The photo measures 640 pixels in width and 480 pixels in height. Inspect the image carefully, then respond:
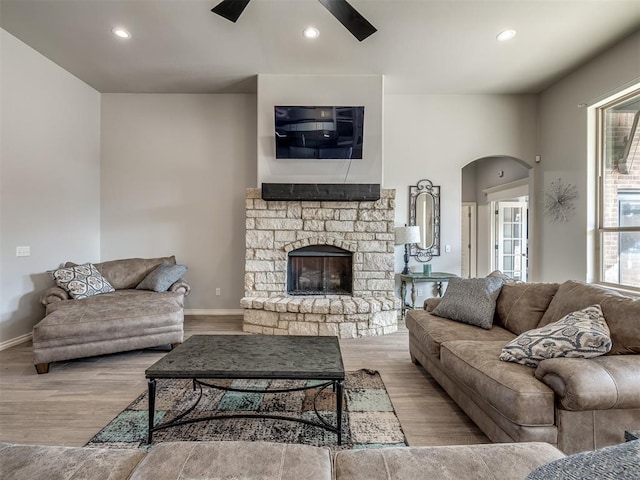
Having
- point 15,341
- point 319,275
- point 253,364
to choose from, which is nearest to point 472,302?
point 253,364

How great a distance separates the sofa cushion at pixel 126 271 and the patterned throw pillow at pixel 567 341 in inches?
161

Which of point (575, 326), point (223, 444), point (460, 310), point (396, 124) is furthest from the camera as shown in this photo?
point (396, 124)

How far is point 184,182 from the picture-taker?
4699 millimetres

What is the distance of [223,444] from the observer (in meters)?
0.98

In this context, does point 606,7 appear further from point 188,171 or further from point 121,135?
point 121,135

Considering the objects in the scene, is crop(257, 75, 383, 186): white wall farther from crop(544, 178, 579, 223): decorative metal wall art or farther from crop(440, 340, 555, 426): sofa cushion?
crop(440, 340, 555, 426): sofa cushion

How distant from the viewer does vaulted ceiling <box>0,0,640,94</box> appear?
9.51 feet

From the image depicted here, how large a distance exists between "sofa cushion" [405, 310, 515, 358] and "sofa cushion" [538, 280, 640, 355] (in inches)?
12.7

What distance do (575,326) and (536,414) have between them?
0.56 metres

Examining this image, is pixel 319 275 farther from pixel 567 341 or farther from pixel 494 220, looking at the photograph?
pixel 494 220

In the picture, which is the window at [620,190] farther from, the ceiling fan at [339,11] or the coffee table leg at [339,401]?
the coffee table leg at [339,401]

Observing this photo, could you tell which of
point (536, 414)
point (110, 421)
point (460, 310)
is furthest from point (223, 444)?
point (460, 310)

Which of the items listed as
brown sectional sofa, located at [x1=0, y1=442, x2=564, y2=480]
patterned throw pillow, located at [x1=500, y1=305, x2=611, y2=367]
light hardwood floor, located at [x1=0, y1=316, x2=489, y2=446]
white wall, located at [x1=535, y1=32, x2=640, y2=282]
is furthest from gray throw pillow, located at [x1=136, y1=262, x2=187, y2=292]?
white wall, located at [x1=535, y1=32, x2=640, y2=282]

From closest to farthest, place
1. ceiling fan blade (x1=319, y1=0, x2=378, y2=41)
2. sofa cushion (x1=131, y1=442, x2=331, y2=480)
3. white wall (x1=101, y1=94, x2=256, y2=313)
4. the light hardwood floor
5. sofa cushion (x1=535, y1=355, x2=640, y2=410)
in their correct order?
sofa cushion (x1=131, y1=442, x2=331, y2=480), sofa cushion (x1=535, y1=355, x2=640, y2=410), the light hardwood floor, ceiling fan blade (x1=319, y1=0, x2=378, y2=41), white wall (x1=101, y1=94, x2=256, y2=313)
